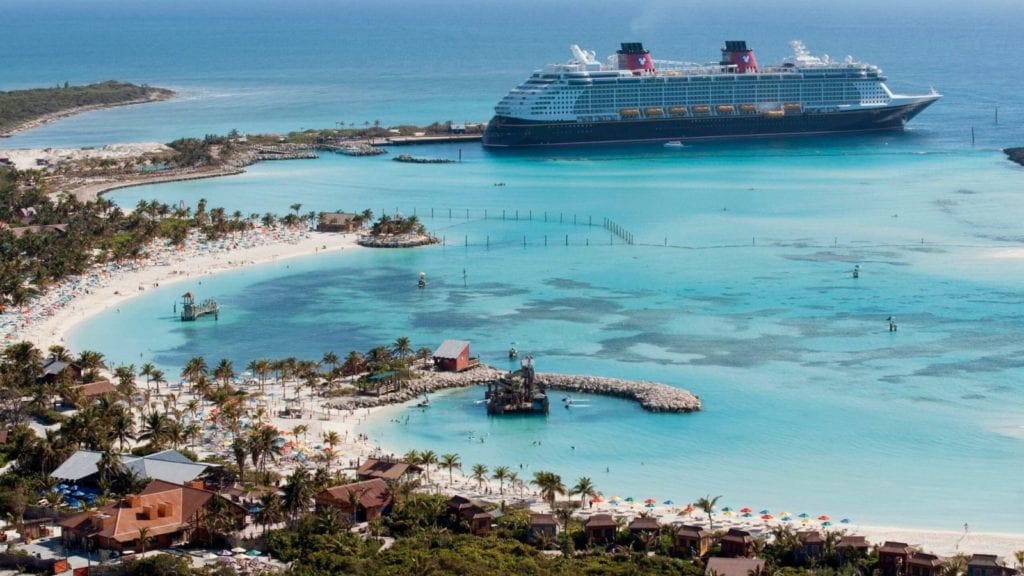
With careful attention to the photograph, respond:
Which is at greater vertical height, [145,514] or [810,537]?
[145,514]

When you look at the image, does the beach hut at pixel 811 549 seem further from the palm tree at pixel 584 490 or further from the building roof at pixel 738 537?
the palm tree at pixel 584 490

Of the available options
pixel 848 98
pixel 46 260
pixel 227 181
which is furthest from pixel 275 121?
pixel 46 260

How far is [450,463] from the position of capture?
136 feet

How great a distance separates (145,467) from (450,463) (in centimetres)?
808

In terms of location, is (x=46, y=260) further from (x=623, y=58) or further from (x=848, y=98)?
(x=848, y=98)

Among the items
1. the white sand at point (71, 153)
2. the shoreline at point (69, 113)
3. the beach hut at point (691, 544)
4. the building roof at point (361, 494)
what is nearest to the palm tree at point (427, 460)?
the building roof at point (361, 494)

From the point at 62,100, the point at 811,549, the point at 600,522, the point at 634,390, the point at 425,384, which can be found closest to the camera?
the point at 811,549

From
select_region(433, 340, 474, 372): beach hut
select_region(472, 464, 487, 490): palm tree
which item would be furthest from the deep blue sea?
select_region(433, 340, 474, 372): beach hut

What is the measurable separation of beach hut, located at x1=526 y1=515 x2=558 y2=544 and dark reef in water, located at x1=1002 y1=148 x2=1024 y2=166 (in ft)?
264

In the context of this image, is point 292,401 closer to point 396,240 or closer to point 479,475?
point 479,475

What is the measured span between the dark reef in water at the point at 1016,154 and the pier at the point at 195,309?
6643 cm

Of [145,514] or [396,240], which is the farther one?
[396,240]

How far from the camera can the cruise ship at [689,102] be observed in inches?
4811

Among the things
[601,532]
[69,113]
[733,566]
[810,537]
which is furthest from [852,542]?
[69,113]
